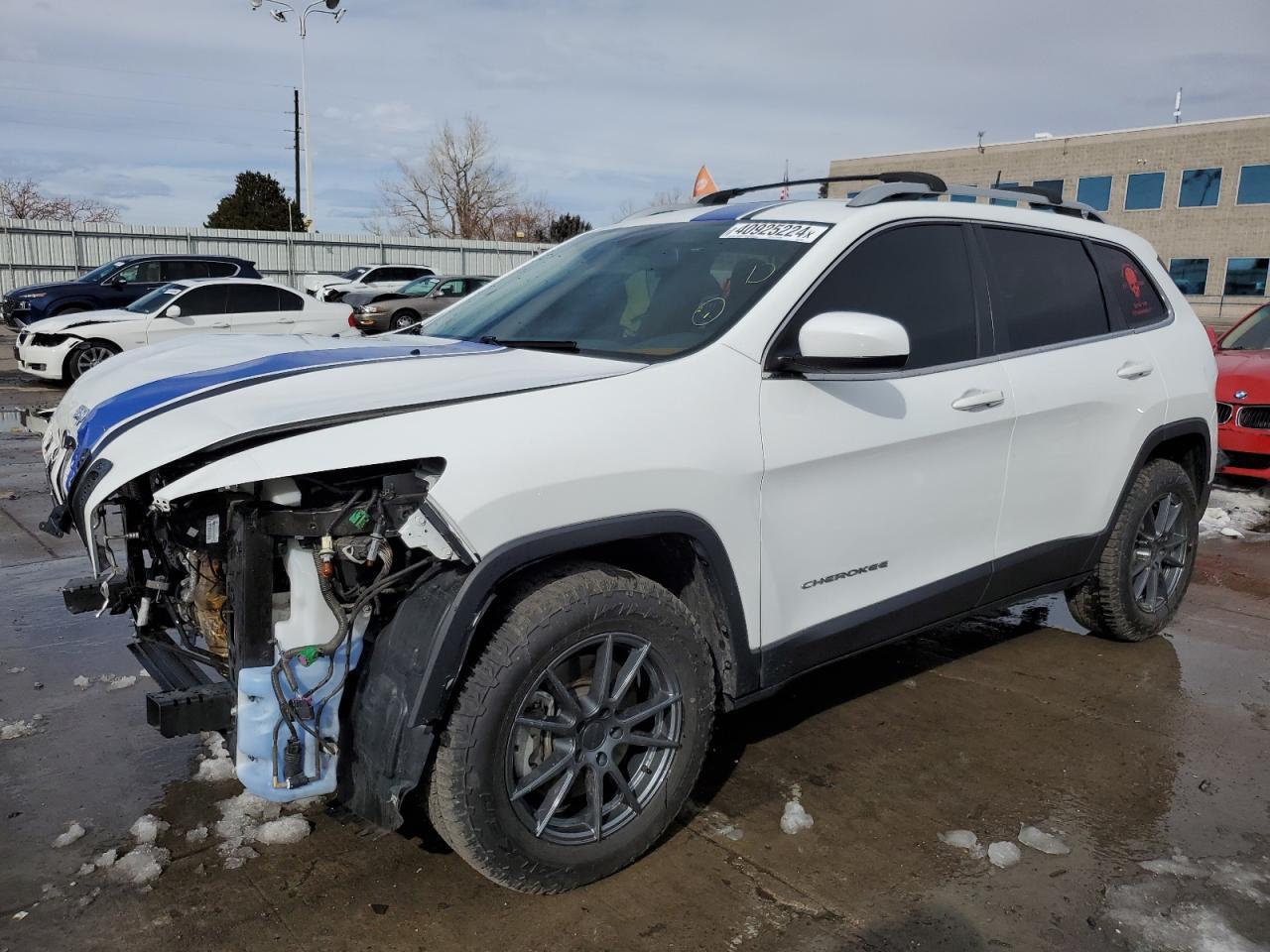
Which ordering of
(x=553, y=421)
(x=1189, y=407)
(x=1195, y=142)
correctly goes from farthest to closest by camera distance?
1. (x=1195, y=142)
2. (x=1189, y=407)
3. (x=553, y=421)

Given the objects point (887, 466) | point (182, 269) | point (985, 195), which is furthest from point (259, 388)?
Result: point (182, 269)

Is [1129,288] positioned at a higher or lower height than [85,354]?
higher

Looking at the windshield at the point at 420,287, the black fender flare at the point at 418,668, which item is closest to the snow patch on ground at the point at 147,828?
the black fender flare at the point at 418,668

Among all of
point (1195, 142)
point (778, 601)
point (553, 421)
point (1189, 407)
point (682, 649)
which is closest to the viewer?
point (553, 421)

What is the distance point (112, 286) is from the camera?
17062mm

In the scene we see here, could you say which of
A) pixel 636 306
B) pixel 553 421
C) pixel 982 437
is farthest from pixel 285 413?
pixel 982 437

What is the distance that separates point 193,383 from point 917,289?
2.31 metres

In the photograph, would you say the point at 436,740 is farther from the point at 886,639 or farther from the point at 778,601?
the point at 886,639

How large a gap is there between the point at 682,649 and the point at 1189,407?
306 cm

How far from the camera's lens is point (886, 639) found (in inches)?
136

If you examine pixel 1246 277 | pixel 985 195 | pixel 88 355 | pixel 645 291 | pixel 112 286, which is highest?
pixel 985 195

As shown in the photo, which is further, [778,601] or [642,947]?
[778,601]

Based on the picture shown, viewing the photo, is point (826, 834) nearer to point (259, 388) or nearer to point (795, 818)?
point (795, 818)

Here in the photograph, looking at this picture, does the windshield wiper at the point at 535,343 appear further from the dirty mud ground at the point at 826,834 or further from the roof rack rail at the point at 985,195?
the dirty mud ground at the point at 826,834
